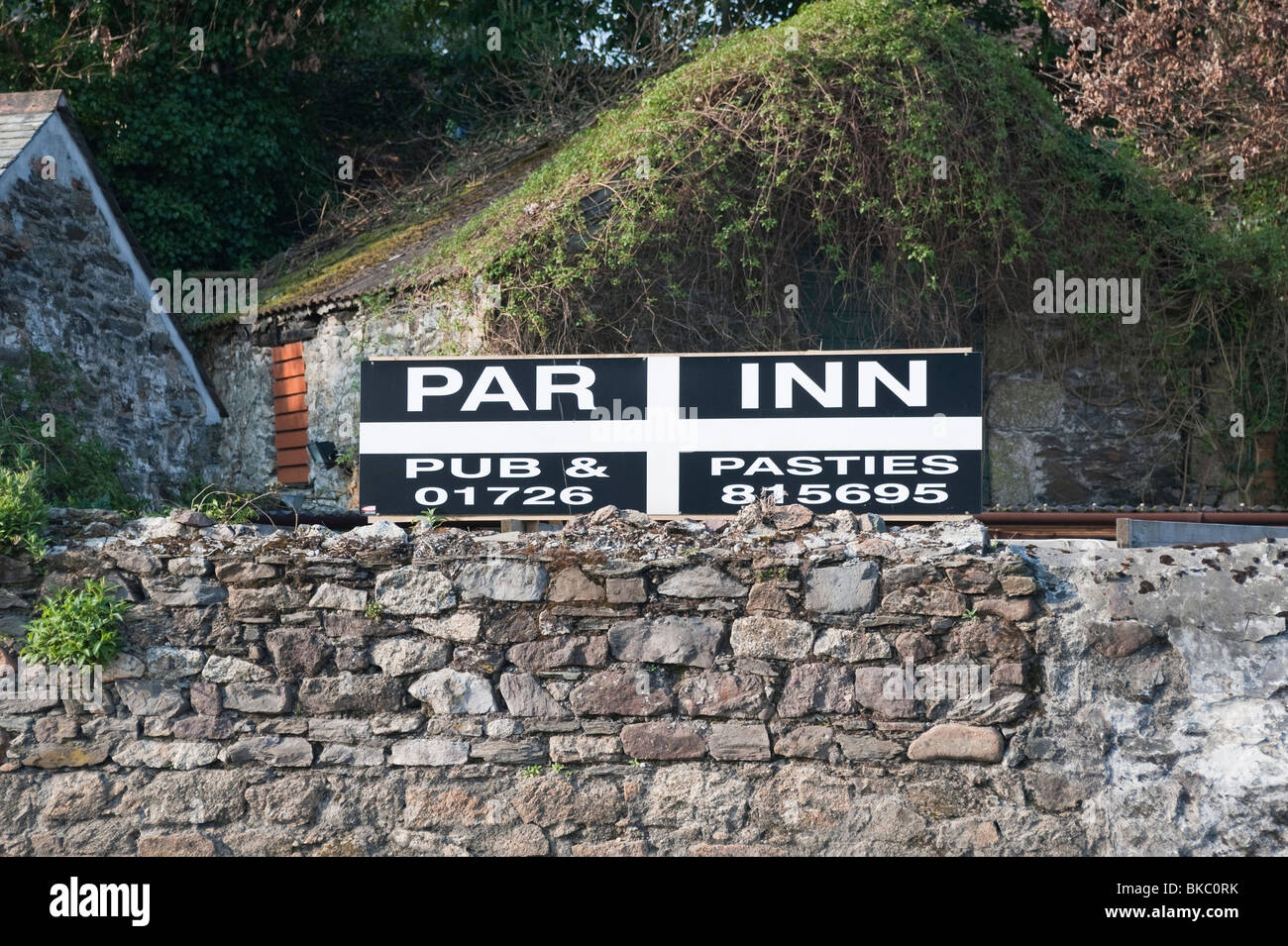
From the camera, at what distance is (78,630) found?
4551mm

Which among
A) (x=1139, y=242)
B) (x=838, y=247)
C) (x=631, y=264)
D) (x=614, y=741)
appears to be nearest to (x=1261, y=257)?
(x=1139, y=242)

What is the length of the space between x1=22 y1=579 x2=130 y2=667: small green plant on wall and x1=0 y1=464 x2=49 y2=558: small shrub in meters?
0.24

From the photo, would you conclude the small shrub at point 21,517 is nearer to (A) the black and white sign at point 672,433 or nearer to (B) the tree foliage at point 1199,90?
(A) the black and white sign at point 672,433

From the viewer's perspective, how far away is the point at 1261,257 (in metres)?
11.1

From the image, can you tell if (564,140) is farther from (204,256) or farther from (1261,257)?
(1261,257)

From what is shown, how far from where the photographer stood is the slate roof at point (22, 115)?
27.2 ft

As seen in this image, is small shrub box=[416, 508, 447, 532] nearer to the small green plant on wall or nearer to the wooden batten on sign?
the small green plant on wall

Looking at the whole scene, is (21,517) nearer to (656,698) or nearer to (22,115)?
(656,698)

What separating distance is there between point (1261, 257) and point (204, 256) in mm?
10913

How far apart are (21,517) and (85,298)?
4496 millimetres

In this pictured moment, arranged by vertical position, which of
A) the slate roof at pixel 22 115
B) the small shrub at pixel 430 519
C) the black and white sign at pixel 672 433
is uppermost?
the slate roof at pixel 22 115

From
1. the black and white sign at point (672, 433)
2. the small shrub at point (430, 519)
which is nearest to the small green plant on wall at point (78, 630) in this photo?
the small shrub at point (430, 519)

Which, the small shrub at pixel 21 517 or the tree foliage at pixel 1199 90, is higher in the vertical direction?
the tree foliage at pixel 1199 90

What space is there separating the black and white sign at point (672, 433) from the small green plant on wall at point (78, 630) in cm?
125
